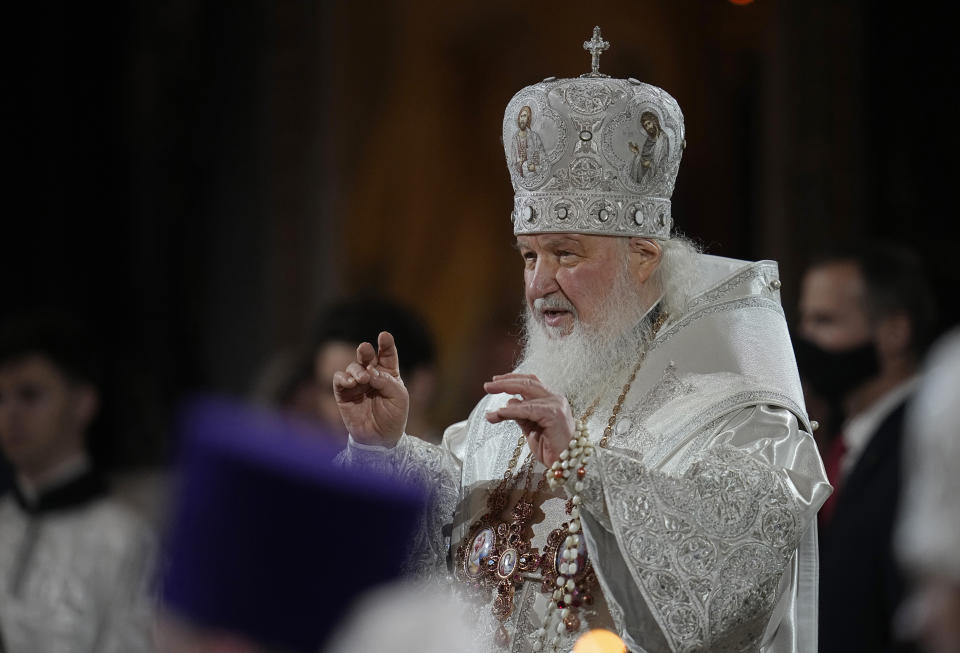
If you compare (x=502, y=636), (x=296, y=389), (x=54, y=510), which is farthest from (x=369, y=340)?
(x=502, y=636)

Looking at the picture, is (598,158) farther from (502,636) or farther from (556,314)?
(502,636)

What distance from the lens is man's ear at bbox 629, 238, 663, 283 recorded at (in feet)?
12.9

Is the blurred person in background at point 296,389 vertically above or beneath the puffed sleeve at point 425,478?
beneath

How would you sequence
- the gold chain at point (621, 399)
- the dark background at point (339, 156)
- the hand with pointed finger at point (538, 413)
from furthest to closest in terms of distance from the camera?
the dark background at point (339, 156)
the gold chain at point (621, 399)
the hand with pointed finger at point (538, 413)

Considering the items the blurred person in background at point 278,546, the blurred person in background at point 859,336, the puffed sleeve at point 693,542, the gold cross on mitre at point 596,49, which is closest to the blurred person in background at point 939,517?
the blurred person in background at point 278,546

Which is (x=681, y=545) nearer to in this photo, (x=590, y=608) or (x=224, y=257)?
(x=590, y=608)

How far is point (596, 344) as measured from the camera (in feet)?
12.7

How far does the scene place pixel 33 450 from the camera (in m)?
5.62

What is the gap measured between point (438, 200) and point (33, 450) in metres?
4.98

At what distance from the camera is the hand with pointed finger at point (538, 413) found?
3215mm

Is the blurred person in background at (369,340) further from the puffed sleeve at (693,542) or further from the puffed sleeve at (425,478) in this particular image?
the puffed sleeve at (693,542)

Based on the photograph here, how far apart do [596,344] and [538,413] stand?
2.28 ft

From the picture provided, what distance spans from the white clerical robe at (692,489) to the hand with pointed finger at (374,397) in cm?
6

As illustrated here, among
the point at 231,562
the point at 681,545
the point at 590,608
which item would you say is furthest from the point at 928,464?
the point at 590,608
